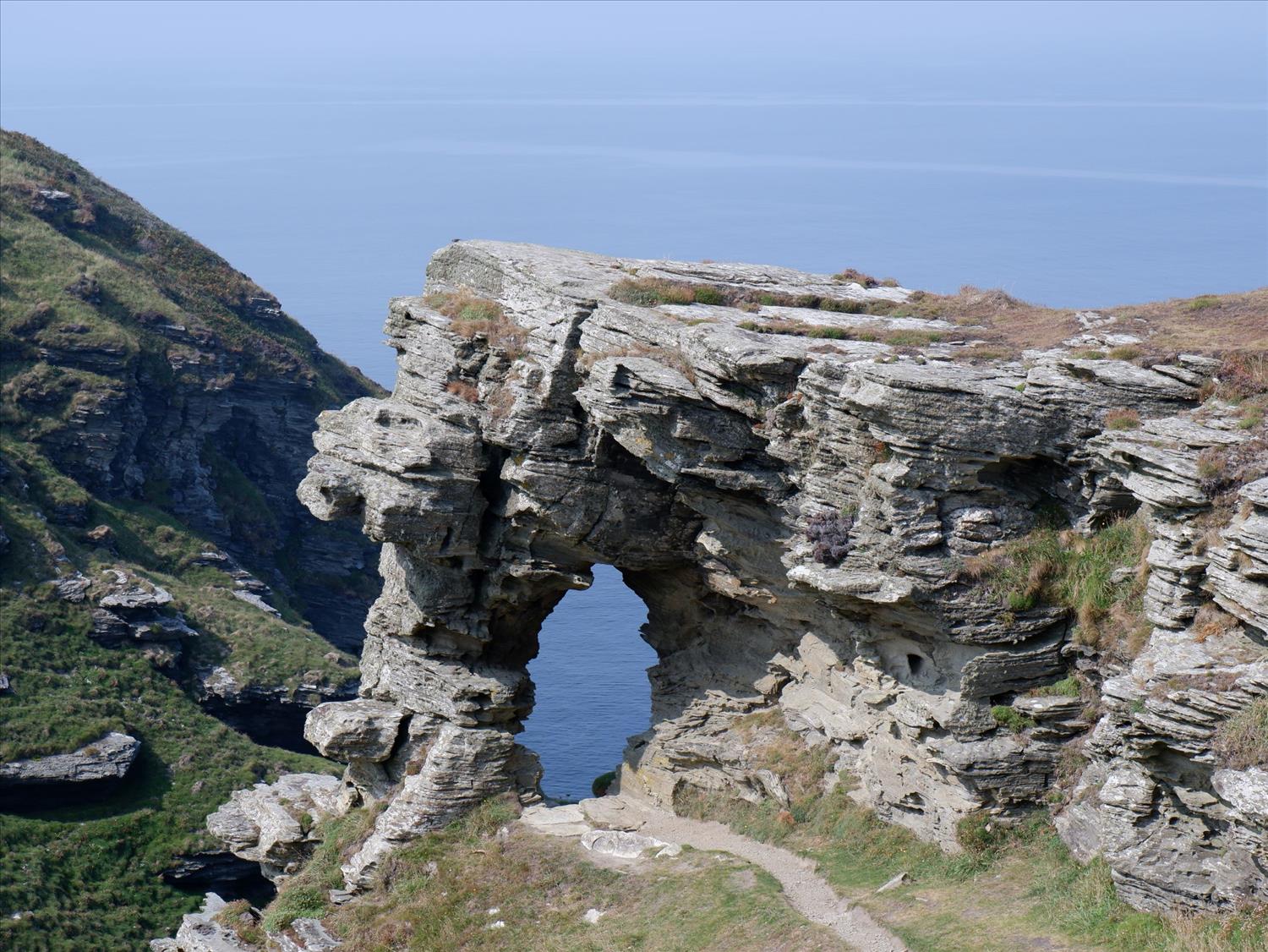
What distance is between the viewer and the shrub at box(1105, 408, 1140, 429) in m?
29.9

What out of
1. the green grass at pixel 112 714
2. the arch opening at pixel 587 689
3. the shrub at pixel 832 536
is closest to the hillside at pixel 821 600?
the shrub at pixel 832 536

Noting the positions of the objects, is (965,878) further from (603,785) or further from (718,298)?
(718,298)

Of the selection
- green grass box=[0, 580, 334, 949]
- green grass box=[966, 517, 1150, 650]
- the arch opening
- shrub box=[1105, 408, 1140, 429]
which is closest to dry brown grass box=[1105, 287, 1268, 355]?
shrub box=[1105, 408, 1140, 429]

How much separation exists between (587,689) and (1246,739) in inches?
2394

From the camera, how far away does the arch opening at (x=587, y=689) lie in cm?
7262

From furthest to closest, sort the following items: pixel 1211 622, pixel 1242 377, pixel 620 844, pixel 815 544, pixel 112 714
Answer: pixel 112 714
pixel 620 844
pixel 815 544
pixel 1242 377
pixel 1211 622

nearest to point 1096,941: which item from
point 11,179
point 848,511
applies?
point 848,511

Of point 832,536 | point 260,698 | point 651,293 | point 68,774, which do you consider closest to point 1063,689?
point 832,536

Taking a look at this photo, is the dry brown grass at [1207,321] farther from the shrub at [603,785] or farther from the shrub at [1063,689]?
the shrub at [603,785]

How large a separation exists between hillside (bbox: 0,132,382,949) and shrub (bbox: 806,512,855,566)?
36276mm

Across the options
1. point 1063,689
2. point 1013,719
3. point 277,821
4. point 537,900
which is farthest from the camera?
point 277,821

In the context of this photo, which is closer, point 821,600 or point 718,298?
point 821,600

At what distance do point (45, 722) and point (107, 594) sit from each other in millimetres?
10454

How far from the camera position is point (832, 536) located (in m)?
34.2
